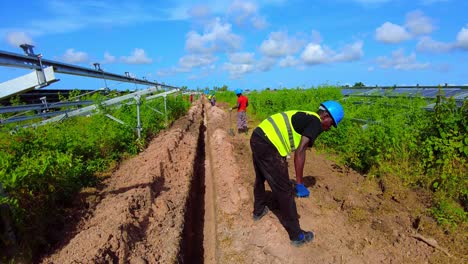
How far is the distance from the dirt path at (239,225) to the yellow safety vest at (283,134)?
1333mm

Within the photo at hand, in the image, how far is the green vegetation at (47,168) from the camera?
3852 mm

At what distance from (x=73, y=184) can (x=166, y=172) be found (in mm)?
2272

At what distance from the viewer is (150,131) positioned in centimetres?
1169

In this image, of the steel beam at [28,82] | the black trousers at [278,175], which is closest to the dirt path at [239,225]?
the black trousers at [278,175]

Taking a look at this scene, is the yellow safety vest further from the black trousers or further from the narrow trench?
the narrow trench

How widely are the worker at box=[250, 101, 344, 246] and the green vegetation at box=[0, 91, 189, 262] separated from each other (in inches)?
110

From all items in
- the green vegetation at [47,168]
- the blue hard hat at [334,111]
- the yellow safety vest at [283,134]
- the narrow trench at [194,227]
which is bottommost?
the narrow trench at [194,227]

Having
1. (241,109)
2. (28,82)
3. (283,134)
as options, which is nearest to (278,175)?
(283,134)

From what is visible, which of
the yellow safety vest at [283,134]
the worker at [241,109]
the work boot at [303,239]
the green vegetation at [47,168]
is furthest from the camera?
the worker at [241,109]

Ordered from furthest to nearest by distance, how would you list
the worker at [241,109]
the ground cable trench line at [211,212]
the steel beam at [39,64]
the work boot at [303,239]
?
the worker at [241,109] < the ground cable trench line at [211,212] < the work boot at [303,239] < the steel beam at [39,64]

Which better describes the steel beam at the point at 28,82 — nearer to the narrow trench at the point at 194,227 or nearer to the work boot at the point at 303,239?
the narrow trench at the point at 194,227

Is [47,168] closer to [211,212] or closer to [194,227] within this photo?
[194,227]

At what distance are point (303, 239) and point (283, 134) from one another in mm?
1423

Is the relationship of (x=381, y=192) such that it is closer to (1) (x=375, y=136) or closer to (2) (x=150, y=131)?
(1) (x=375, y=136)
